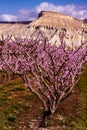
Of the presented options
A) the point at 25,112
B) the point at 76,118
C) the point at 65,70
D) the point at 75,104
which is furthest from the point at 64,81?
the point at 75,104

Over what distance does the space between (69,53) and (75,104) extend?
36.5ft

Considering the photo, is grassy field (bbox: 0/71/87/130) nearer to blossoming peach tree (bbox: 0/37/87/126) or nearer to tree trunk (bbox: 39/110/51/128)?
tree trunk (bbox: 39/110/51/128)

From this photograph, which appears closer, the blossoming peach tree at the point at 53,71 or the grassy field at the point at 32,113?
the blossoming peach tree at the point at 53,71

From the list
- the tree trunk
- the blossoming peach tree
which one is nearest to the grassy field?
the tree trunk

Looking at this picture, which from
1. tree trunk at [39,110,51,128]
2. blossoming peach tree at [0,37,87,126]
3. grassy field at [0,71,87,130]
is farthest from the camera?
grassy field at [0,71,87,130]

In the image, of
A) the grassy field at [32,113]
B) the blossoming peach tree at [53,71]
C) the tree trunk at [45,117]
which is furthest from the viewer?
the grassy field at [32,113]

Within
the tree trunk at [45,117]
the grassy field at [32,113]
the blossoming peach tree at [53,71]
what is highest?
the blossoming peach tree at [53,71]

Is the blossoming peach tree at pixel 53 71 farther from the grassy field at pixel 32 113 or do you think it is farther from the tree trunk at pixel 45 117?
the grassy field at pixel 32 113

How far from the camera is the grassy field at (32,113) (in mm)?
27156

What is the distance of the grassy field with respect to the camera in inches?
1069

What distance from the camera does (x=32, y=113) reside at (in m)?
30.8

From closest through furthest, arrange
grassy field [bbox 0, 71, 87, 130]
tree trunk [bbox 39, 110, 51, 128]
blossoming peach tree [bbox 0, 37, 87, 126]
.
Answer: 1. blossoming peach tree [bbox 0, 37, 87, 126]
2. tree trunk [bbox 39, 110, 51, 128]
3. grassy field [bbox 0, 71, 87, 130]

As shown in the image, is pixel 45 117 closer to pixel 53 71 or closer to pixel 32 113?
pixel 53 71

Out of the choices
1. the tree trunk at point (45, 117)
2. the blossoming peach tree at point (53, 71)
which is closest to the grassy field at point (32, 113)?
the tree trunk at point (45, 117)
